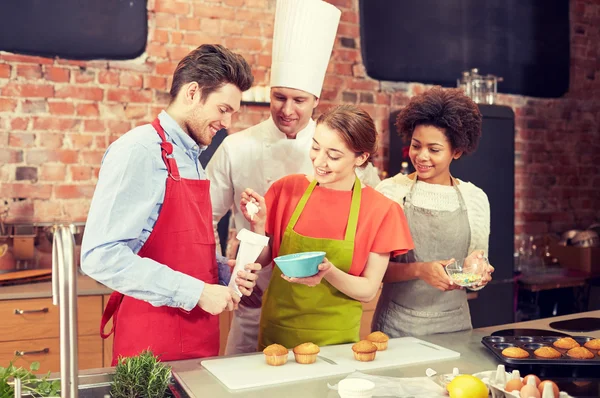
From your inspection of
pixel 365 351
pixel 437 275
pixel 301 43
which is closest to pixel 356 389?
pixel 365 351

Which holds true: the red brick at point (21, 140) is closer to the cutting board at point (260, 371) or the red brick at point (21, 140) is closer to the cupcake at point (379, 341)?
the cutting board at point (260, 371)

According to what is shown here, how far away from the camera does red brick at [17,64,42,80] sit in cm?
336

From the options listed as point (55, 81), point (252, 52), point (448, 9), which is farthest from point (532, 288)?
point (55, 81)

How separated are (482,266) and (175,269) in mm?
899

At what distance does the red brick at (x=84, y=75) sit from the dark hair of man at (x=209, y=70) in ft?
6.14

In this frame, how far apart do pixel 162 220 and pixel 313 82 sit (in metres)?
0.95

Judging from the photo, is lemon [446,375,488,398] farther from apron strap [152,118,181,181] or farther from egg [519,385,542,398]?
apron strap [152,118,181,181]

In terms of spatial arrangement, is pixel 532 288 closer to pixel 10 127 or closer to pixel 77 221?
pixel 77 221

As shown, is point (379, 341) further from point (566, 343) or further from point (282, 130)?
point (282, 130)

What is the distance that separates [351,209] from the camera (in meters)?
1.95

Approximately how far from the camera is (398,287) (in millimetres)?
2174

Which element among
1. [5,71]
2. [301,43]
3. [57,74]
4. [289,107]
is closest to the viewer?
[289,107]

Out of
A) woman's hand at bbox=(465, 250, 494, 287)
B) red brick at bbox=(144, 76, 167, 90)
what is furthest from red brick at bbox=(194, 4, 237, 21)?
woman's hand at bbox=(465, 250, 494, 287)

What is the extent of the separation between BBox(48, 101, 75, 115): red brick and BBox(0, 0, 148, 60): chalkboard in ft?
0.85
